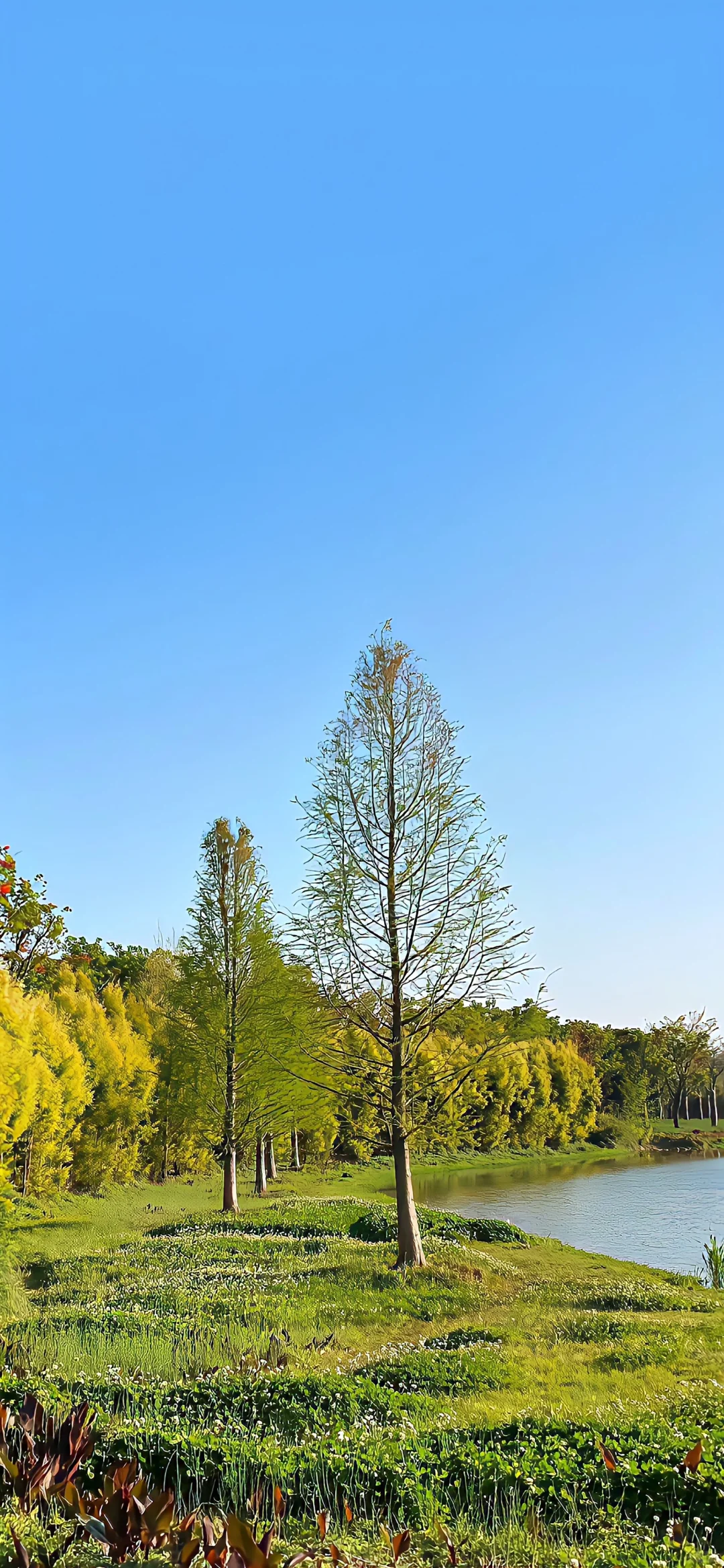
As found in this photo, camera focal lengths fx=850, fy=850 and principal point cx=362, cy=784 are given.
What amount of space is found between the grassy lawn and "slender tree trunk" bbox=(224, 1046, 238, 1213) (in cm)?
740

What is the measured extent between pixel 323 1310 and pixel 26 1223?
45.3 feet

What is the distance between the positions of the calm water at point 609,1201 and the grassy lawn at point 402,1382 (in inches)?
247

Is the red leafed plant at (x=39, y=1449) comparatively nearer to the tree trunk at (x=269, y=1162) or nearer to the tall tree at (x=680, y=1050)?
the tree trunk at (x=269, y=1162)

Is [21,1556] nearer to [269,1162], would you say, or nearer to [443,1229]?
[443,1229]

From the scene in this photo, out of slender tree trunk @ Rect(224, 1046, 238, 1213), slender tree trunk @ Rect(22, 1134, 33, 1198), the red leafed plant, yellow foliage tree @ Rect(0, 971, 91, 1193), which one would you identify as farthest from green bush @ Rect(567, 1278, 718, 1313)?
slender tree trunk @ Rect(22, 1134, 33, 1198)

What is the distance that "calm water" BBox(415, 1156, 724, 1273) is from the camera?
22.3 metres

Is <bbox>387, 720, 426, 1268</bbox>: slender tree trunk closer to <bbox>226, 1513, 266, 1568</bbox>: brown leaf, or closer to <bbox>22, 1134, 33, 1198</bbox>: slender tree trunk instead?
<bbox>226, 1513, 266, 1568</bbox>: brown leaf

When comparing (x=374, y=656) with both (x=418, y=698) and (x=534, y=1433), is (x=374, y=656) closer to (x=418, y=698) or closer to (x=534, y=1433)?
(x=418, y=698)

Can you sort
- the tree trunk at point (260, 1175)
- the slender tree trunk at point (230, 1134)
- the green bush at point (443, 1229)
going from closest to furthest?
the green bush at point (443, 1229), the slender tree trunk at point (230, 1134), the tree trunk at point (260, 1175)

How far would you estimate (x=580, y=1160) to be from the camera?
53688mm

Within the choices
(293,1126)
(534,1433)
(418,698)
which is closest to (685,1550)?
(534,1433)

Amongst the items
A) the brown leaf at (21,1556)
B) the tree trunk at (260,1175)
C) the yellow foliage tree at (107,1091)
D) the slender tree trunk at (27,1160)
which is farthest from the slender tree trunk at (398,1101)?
the yellow foliage tree at (107,1091)

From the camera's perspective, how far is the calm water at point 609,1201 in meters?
22.3

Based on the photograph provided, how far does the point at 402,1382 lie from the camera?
752 cm
